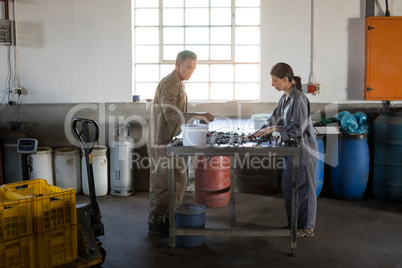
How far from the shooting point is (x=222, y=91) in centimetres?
589

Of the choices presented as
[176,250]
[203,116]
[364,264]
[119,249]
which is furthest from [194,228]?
[364,264]

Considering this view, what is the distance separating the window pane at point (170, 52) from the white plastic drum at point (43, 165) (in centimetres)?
214

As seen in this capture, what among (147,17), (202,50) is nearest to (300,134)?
(202,50)

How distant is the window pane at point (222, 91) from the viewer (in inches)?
232

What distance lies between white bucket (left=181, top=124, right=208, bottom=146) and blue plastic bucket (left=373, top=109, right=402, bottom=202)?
2948mm

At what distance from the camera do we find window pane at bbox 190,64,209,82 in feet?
19.3

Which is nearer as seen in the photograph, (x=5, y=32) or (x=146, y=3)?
(x=5, y=32)

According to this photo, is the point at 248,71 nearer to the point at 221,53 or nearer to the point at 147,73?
the point at 221,53

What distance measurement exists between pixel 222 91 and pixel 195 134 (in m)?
2.55

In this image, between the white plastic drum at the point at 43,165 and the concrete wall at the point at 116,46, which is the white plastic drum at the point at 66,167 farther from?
the concrete wall at the point at 116,46

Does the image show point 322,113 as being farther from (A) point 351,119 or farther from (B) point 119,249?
(B) point 119,249

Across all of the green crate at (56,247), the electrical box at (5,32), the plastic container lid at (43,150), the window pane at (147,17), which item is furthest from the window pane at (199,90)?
the green crate at (56,247)

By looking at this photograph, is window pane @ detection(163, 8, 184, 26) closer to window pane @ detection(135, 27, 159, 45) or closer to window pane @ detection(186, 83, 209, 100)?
window pane @ detection(135, 27, 159, 45)

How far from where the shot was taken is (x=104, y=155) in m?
5.52
